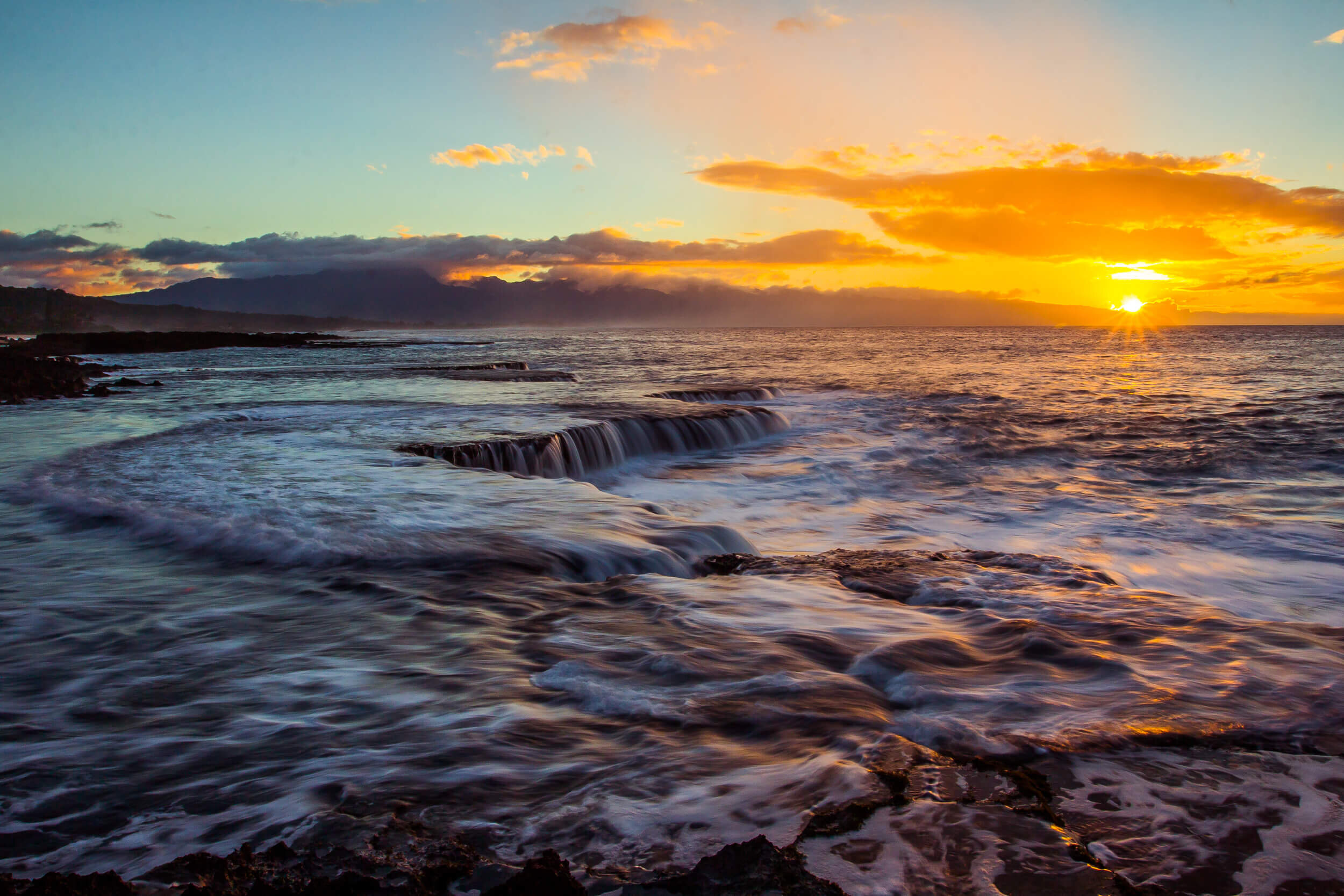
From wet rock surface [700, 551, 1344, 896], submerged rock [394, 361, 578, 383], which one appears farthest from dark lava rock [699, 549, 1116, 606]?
submerged rock [394, 361, 578, 383]

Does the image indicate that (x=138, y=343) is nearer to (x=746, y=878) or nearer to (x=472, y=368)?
(x=472, y=368)

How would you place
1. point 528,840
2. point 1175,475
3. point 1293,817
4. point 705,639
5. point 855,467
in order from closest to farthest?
point 528,840, point 1293,817, point 705,639, point 1175,475, point 855,467

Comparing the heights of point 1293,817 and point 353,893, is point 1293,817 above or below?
below

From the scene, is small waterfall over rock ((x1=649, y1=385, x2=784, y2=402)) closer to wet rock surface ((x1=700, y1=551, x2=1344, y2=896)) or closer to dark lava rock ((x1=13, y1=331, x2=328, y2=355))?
wet rock surface ((x1=700, y1=551, x2=1344, y2=896))

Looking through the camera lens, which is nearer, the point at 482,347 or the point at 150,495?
the point at 150,495

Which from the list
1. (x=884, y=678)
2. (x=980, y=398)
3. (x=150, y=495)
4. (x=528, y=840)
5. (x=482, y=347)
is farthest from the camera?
(x=482, y=347)

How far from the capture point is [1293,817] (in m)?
3.30

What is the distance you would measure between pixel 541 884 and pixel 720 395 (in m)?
22.7

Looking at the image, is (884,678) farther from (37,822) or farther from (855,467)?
(855,467)

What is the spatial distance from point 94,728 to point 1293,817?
226 inches

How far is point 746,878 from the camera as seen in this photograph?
262 cm

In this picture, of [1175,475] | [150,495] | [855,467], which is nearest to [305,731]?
[150,495]

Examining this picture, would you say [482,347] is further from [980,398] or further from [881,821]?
[881,821]

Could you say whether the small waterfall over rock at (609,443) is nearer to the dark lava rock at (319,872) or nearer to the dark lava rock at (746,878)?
the dark lava rock at (319,872)
